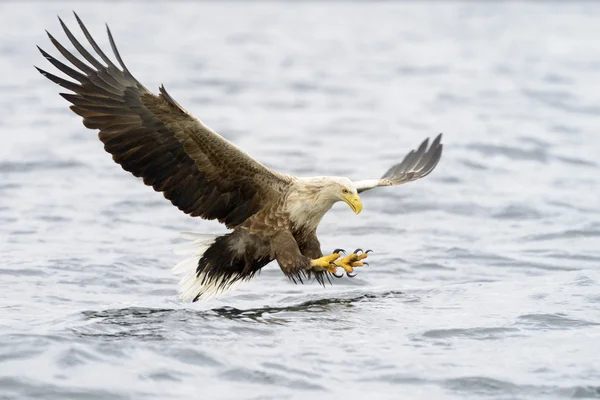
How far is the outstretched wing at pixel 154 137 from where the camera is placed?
711 cm

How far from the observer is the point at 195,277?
755 centimetres

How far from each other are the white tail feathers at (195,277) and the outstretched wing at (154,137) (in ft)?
0.99

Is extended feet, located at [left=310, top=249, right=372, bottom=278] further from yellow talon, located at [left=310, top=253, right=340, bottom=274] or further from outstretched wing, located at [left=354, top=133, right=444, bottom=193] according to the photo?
outstretched wing, located at [left=354, top=133, right=444, bottom=193]

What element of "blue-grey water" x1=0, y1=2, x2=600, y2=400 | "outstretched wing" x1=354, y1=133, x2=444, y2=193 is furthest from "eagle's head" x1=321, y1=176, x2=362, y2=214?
"outstretched wing" x1=354, y1=133, x2=444, y2=193

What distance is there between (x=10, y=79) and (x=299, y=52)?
6.01 metres

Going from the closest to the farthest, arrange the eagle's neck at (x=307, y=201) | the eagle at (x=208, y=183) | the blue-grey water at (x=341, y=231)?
1. the blue-grey water at (x=341, y=231)
2. the eagle at (x=208, y=183)
3. the eagle's neck at (x=307, y=201)

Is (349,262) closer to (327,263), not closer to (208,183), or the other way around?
(327,263)

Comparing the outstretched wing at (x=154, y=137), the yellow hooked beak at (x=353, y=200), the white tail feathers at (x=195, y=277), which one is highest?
the outstretched wing at (x=154, y=137)

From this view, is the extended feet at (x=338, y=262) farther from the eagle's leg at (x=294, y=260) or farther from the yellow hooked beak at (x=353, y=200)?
the yellow hooked beak at (x=353, y=200)

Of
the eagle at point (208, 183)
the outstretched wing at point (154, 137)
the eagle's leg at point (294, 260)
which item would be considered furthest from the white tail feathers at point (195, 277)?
the eagle's leg at point (294, 260)

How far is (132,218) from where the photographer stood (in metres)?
10.5

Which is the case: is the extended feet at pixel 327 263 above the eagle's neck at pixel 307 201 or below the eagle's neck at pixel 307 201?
below

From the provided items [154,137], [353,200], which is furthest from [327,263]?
[154,137]

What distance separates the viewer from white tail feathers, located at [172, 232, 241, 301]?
7.53 m
